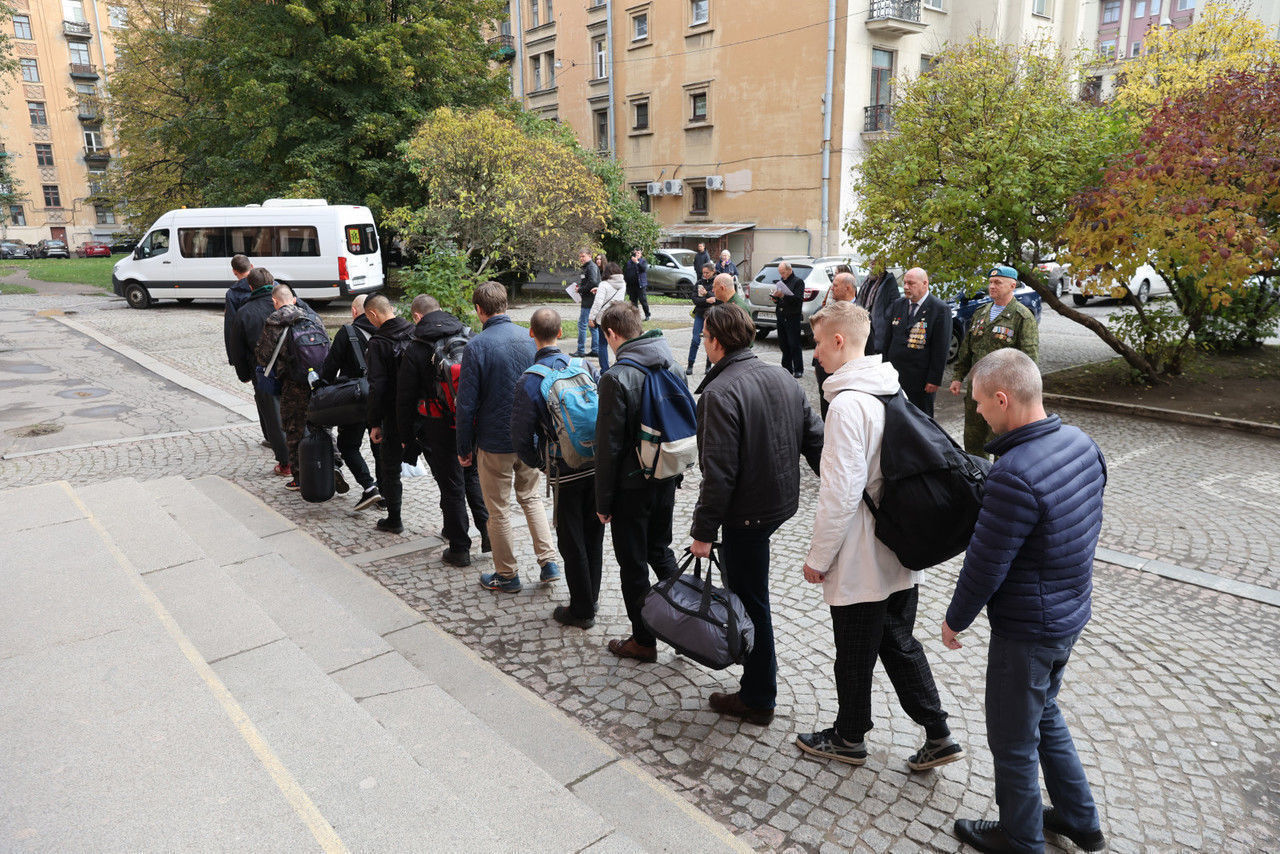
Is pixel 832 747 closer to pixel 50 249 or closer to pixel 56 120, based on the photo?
pixel 50 249

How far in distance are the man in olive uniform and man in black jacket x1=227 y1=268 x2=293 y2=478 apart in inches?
238

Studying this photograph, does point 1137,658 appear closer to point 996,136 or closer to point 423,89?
point 996,136

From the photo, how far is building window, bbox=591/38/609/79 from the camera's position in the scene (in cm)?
3346

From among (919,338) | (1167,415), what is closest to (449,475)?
(919,338)

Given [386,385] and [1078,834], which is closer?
[1078,834]

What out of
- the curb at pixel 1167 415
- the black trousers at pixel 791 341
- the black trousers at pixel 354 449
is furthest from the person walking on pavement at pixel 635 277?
the black trousers at pixel 354 449

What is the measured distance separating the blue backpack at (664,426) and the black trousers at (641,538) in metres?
0.22

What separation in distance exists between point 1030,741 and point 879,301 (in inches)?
270

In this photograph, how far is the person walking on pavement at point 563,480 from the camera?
4422 millimetres

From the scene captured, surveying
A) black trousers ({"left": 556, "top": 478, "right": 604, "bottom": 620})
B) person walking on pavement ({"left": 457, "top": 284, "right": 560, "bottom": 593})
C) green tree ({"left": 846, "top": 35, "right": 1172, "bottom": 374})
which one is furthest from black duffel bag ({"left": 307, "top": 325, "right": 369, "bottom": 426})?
green tree ({"left": 846, "top": 35, "right": 1172, "bottom": 374})

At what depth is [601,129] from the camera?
3494 centimetres

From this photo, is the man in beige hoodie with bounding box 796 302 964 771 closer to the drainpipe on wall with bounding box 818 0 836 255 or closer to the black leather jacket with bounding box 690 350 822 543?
the black leather jacket with bounding box 690 350 822 543

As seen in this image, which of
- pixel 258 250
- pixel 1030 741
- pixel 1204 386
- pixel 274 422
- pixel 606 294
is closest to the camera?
pixel 1030 741

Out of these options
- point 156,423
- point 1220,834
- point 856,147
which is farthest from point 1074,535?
point 856,147
